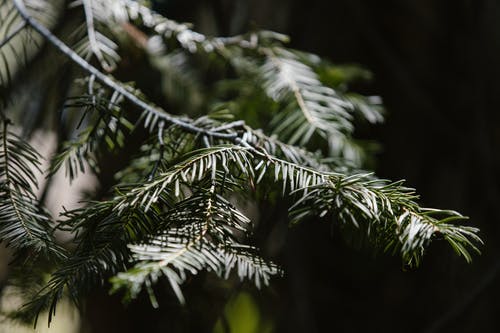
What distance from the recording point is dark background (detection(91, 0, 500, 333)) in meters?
1.19

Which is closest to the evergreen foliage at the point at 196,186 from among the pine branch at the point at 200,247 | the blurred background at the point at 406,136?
the pine branch at the point at 200,247

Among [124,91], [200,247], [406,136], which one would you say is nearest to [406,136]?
[406,136]

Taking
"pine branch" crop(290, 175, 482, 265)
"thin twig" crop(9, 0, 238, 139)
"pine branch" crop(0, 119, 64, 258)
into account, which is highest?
"thin twig" crop(9, 0, 238, 139)

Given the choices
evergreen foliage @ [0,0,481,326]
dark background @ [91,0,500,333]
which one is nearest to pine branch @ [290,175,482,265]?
evergreen foliage @ [0,0,481,326]

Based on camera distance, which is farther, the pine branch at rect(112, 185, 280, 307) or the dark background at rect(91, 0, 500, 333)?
the dark background at rect(91, 0, 500, 333)

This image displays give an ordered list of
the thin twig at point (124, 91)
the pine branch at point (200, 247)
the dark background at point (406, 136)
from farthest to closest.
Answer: the dark background at point (406, 136) < the thin twig at point (124, 91) < the pine branch at point (200, 247)

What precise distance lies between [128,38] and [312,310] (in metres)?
0.75

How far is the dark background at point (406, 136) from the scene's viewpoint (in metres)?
1.19

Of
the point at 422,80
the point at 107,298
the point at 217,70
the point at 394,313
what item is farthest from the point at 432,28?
the point at 107,298

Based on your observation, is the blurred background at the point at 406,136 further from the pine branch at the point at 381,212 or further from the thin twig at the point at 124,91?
the pine branch at the point at 381,212

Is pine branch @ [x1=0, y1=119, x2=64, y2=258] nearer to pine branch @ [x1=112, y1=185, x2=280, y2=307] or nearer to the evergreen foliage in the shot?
the evergreen foliage

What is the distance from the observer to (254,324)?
4.15ft

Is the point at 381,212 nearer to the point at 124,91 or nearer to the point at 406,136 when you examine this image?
the point at 124,91

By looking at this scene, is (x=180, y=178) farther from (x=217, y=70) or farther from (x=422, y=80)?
(x=422, y=80)
